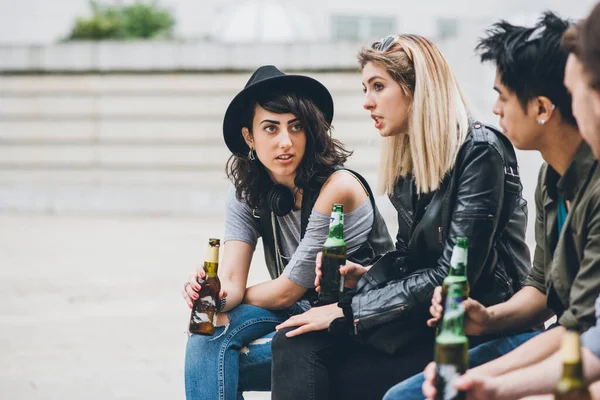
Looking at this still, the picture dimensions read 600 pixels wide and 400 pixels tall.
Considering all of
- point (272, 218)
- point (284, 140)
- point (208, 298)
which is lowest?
point (208, 298)

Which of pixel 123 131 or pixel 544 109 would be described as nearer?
pixel 544 109

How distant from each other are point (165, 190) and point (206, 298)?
578 inches

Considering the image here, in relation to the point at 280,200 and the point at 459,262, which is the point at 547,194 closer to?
the point at 459,262

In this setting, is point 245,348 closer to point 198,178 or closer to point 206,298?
point 206,298

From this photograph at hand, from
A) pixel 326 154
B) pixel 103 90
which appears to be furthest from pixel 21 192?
pixel 326 154

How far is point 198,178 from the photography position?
18.6 meters

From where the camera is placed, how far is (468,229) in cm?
314

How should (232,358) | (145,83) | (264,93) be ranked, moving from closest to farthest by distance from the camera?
(232,358) → (264,93) → (145,83)

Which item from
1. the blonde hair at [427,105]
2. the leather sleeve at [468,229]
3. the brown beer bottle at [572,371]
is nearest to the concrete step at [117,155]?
the blonde hair at [427,105]

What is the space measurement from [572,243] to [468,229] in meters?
0.47

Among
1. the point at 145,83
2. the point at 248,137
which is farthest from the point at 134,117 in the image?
the point at 248,137

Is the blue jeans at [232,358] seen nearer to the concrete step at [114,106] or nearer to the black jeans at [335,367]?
the black jeans at [335,367]

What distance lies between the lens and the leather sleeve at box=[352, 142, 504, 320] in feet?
10.3

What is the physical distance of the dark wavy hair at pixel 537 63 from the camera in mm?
2713
